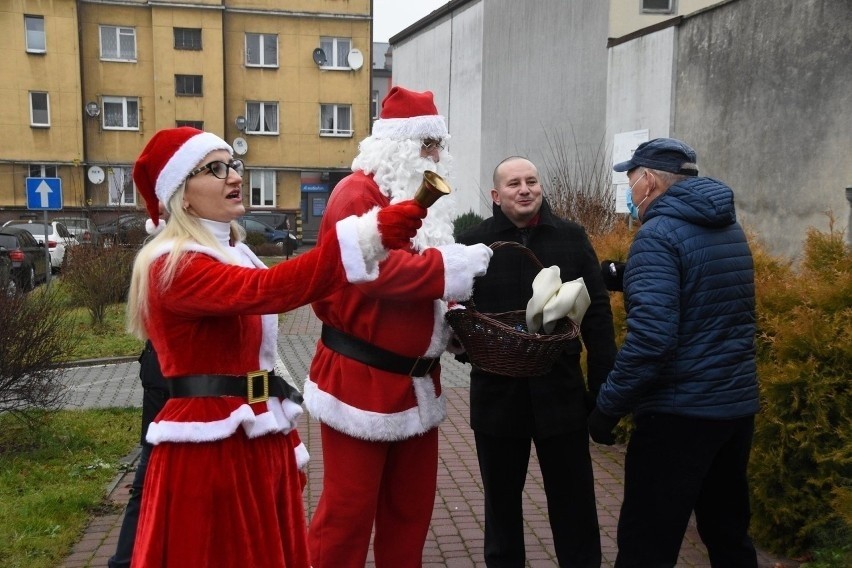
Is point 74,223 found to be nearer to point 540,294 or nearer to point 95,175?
point 95,175

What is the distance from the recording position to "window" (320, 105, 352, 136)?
38.5 m

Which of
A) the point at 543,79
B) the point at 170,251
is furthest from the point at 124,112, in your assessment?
the point at 170,251

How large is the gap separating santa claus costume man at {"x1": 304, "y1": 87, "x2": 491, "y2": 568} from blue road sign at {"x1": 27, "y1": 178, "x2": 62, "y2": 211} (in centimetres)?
1320

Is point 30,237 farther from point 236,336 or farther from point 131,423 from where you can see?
→ point 236,336

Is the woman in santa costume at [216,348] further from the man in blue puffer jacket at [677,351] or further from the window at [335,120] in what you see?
the window at [335,120]

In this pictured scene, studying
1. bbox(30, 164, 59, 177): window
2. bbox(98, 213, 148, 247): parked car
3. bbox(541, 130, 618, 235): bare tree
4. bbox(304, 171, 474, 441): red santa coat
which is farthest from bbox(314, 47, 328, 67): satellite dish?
bbox(304, 171, 474, 441): red santa coat

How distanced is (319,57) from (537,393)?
36.1m

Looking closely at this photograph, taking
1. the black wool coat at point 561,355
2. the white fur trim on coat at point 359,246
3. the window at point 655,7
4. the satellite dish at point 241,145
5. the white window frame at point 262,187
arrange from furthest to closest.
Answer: the white window frame at point 262,187 < the satellite dish at point 241,145 < the window at point 655,7 < the black wool coat at point 561,355 < the white fur trim on coat at point 359,246

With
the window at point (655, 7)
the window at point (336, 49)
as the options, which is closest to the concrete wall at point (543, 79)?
the window at point (655, 7)

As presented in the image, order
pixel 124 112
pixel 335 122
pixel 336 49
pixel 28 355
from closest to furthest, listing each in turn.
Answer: pixel 28 355
pixel 124 112
pixel 336 49
pixel 335 122

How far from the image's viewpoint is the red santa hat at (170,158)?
8.83 ft

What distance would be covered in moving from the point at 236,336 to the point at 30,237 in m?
18.6

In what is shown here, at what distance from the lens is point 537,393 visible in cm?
366

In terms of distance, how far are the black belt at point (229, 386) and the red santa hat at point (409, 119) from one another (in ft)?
3.74
